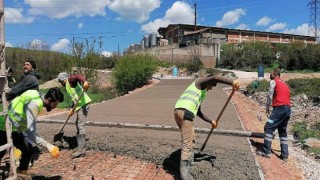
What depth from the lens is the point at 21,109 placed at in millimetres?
4699

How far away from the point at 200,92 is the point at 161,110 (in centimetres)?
738

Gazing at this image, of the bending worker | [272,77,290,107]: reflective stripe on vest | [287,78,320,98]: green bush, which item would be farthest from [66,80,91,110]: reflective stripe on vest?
[287,78,320,98]: green bush

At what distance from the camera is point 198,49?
37219 millimetres

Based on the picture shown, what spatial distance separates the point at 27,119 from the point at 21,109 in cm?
28

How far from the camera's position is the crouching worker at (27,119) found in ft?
14.9

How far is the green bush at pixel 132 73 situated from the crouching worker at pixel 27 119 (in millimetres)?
20100

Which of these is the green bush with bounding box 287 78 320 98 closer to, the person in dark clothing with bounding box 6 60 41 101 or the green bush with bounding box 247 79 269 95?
the green bush with bounding box 247 79 269 95

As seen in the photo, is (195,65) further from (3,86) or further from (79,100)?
(3,86)

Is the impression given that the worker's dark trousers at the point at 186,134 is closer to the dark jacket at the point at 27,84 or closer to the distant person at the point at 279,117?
the distant person at the point at 279,117

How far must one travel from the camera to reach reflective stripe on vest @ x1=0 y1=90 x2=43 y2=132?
4574 mm

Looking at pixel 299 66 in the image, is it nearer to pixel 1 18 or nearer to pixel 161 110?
pixel 161 110

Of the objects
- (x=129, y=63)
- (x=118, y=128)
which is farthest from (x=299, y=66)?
(x=118, y=128)

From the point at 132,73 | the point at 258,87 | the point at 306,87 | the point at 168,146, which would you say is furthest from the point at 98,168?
the point at 132,73

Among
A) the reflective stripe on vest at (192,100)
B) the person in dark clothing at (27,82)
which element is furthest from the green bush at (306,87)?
the person in dark clothing at (27,82)
